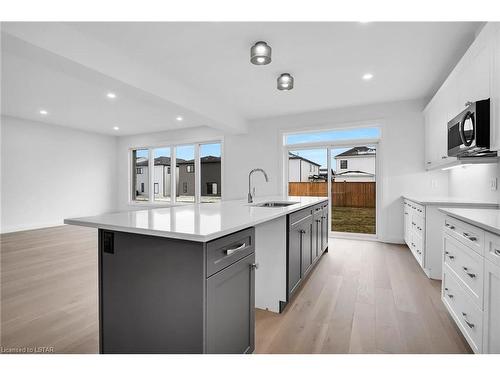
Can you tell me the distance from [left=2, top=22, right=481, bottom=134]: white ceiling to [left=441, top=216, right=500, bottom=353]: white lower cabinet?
79.8 inches

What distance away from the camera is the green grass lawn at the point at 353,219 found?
5051 millimetres

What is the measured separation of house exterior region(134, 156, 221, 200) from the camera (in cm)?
695

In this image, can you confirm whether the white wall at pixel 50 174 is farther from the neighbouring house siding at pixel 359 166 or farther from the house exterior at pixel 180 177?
the neighbouring house siding at pixel 359 166

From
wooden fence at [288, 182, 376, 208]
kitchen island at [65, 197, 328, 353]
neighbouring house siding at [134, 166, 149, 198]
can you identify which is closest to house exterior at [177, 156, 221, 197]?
neighbouring house siding at [134, 166, 149, 198]

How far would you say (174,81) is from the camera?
147 inches

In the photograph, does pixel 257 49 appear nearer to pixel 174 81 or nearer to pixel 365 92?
pixel 174 81

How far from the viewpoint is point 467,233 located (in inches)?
61.4

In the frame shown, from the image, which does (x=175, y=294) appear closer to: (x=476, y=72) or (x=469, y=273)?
(x=469, y=273)

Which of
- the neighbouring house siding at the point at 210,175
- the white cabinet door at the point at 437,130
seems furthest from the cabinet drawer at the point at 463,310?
the neighbouring house siding at the point at 210,175

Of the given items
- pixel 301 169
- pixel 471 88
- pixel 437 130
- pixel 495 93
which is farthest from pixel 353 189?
pixel 495 93

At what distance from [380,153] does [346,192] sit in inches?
39.2

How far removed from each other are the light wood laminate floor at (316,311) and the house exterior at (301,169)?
2.30 m

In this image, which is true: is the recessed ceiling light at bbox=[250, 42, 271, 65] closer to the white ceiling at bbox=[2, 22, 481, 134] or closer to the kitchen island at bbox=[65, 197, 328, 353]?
the white ceiling at bbox=[2, 22, 481, 134]
